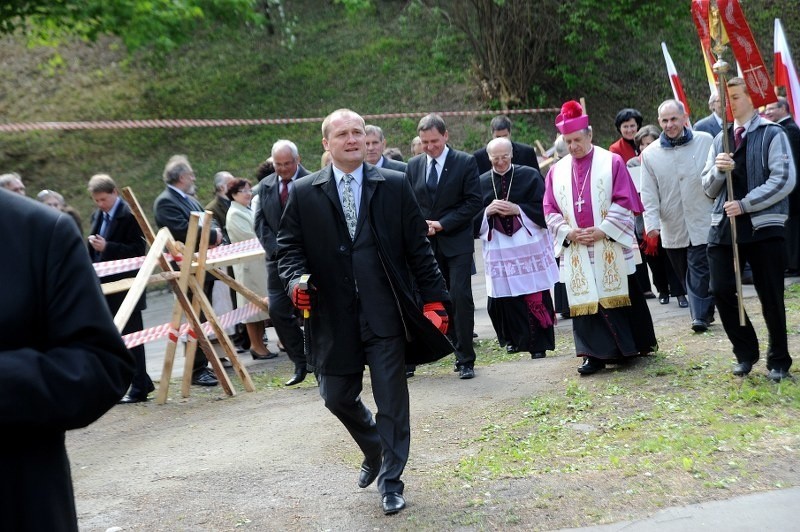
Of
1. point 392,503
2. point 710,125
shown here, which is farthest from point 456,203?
point 710,125

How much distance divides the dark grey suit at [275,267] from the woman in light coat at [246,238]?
1749 mm

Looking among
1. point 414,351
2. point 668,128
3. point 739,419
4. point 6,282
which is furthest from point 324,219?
point 668,128

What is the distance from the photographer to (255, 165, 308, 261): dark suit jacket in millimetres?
9539

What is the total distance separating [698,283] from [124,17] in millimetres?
13562

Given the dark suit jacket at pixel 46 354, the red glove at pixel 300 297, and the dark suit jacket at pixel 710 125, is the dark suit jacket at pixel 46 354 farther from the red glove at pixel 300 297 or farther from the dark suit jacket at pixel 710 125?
the dark suit jacket at pixel 710 125

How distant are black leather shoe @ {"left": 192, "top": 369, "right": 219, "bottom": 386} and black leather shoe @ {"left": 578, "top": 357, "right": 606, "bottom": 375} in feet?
11.7

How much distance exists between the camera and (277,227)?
954 cm

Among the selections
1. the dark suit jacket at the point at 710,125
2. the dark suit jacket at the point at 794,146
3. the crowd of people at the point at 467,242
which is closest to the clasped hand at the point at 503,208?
the crowd of people at the point at 467,242

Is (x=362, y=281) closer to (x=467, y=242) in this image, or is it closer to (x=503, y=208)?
(x=467, y=242)

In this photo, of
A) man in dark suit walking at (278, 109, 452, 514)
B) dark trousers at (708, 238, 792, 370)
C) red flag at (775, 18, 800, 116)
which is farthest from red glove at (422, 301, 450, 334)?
red flag at (775, 18, 800, 116)

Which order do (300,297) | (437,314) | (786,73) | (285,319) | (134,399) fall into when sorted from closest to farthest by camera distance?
1. (300,297)
2. (437,314)
3. (134,399)
4. (285,319)
5. (786,73)

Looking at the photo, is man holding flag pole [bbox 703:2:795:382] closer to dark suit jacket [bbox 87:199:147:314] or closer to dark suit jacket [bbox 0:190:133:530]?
dark suit jacket [bbox 87:199:147:314]

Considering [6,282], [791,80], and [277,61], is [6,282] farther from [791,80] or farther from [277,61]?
[277,61]

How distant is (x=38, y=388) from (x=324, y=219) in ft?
11.8
